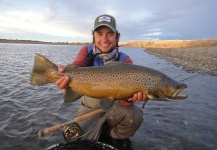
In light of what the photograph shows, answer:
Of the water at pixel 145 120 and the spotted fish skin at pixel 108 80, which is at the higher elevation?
the spotted fish skin at pixel 108 80

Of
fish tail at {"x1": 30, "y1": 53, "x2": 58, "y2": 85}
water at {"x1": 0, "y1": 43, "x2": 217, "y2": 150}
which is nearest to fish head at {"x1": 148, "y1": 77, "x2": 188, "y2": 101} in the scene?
water at {"x1": 0, "y1": 43, "x2": 217, "y2": 150}

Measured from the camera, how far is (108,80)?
137 inches

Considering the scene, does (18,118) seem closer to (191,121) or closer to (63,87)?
(63,87)

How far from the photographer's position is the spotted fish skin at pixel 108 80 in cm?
349

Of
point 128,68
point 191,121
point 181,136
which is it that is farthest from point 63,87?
point 191,121

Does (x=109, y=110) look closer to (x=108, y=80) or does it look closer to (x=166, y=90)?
(x=108, y=80)

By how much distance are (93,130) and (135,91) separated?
139 cm

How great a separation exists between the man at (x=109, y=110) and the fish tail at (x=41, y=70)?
3.47ft

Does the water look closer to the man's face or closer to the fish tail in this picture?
→ the fish tail

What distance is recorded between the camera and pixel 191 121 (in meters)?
5.85

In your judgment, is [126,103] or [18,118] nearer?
[126,103]

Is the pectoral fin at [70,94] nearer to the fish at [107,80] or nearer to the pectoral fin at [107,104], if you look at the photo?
the fish at [107,80]

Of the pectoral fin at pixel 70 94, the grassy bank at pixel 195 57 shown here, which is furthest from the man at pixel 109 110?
the grassy bank at pixel 195 57

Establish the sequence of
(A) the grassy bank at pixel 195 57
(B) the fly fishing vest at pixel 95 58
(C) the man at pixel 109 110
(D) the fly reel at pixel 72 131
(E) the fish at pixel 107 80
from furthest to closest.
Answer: (A) the grassy bank at pixel 195 57
(B) the fly fishing vest at pixel 95 58
(C) the man at pixel 109 110
(D) the fly reel at pixel 72 131
(E) the fish at pixel 107 80
